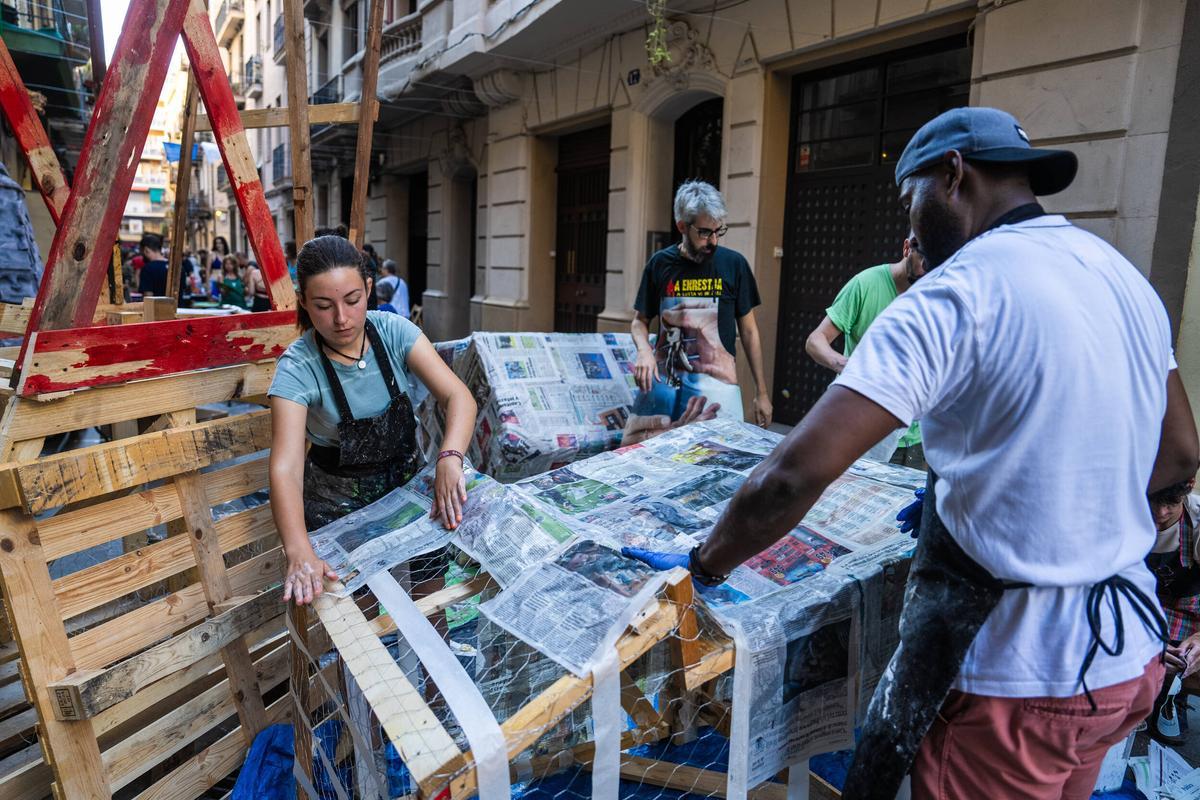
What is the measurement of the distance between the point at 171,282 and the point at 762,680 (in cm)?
433

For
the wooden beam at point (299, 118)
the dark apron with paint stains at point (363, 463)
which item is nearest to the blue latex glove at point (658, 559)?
the dark apron with paint stains at point (363, 463)

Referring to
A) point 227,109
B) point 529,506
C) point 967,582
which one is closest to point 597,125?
point 227,109

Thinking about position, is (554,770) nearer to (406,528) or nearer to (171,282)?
(406,528)

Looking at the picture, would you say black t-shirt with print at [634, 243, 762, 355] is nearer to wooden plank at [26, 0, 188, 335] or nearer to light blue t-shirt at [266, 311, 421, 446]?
light blue t-shirt at [266, 311, 421, 446]

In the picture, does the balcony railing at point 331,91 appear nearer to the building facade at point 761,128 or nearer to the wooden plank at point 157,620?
the building facade at point 761,128

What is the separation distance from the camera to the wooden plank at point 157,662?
161 cm

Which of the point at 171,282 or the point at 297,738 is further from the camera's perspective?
the point at 171,282

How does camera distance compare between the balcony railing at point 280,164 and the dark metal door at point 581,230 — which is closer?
the dark metal door at point 581,230

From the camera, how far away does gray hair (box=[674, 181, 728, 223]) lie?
3.30 meters

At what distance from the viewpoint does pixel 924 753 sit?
1.17 metres

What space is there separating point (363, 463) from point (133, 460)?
22.1 inches

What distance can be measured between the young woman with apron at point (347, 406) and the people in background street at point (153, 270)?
20.8 ft

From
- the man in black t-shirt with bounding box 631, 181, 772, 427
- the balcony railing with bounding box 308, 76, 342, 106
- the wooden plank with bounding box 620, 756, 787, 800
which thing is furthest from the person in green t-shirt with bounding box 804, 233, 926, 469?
the balcony railing with bounding box 308, 76, 342, 106

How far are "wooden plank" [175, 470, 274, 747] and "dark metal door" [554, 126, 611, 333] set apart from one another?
7.61 meters
